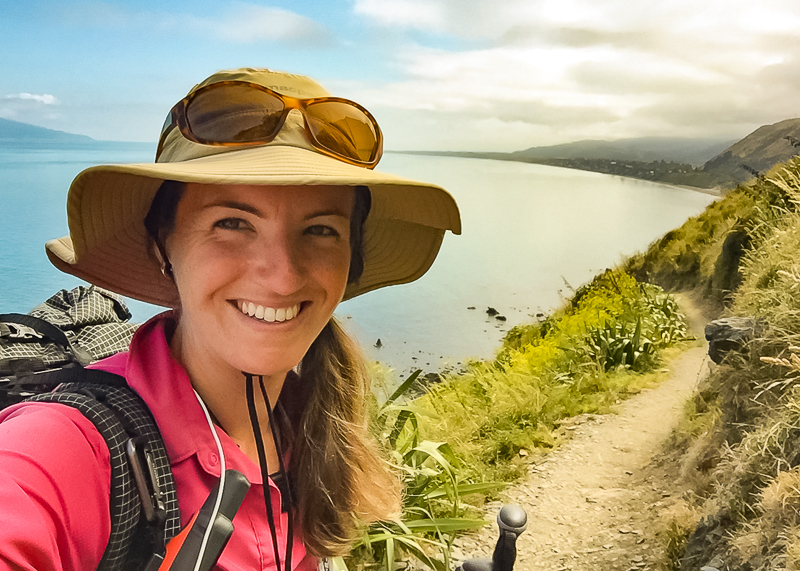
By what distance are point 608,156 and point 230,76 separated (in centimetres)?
418

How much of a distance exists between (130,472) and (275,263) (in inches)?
9.8

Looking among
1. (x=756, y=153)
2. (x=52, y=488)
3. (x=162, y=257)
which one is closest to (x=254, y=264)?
(x=162, y=257)

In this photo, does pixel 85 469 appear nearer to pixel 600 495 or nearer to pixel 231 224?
pixel 231 224

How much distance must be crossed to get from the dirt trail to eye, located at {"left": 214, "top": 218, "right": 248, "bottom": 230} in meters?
1.62

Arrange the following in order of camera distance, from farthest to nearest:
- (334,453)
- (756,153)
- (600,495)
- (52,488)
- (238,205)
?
(756,153) < (600,495) < (334,453) < (238,205) < (52,488)

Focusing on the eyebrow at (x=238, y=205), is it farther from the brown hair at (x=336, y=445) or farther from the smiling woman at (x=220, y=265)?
the brown hair at (x=336, y=445)

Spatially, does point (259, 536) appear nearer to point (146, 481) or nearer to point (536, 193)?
point (146, 481)

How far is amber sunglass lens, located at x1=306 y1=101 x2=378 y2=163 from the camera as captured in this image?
1.92ft

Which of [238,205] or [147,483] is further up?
[238,205]

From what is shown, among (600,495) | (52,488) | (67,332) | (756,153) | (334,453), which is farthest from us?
(756,153)

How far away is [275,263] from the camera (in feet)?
1.78

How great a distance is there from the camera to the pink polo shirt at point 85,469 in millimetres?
380

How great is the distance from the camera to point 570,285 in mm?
4438

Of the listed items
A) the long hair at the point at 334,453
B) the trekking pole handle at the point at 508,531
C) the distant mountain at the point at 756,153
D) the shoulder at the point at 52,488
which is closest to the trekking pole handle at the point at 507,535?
the trekking pole handle at the point at 508,531
